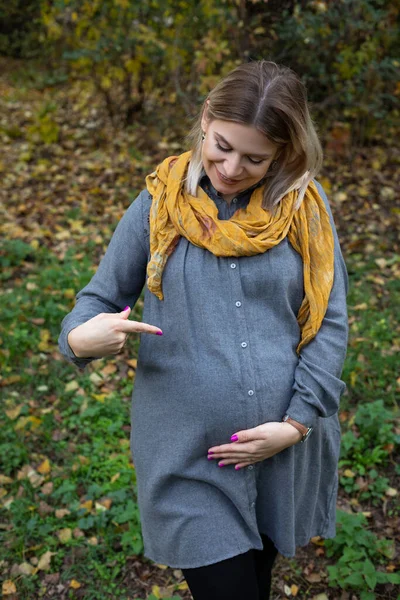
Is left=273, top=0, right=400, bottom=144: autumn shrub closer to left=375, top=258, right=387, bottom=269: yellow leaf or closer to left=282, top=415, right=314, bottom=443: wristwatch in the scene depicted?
left=375, top=258, right=387, bottom=269: yellow leaf

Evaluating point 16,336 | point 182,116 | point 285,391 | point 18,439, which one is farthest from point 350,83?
point 285,391

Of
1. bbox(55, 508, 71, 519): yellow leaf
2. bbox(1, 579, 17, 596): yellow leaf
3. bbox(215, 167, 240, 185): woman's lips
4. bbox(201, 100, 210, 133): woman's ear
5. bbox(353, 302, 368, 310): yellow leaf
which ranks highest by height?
bbox(201, 100, 210, 133): woman's ear

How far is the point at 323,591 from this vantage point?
2703 millimetres

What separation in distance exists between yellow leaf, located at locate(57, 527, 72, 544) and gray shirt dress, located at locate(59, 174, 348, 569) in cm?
117

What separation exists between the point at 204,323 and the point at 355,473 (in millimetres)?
1865

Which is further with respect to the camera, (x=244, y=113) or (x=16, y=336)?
(x=16, y=336)

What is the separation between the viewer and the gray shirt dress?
170 centimetres

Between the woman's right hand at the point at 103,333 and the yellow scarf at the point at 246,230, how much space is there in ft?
0.48

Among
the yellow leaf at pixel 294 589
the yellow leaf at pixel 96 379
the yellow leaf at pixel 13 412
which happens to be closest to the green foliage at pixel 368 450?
the yellow leaf at pixel 294 589

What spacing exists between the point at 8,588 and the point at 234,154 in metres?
2.08

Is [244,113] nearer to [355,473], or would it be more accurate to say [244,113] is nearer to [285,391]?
[285,391]

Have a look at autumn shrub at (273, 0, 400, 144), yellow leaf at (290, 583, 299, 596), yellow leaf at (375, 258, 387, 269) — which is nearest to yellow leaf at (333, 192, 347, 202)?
autumn shrub at (273, 0, 400, 144)

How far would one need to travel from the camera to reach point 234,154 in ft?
5.33

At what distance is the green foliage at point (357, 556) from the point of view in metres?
2.57
